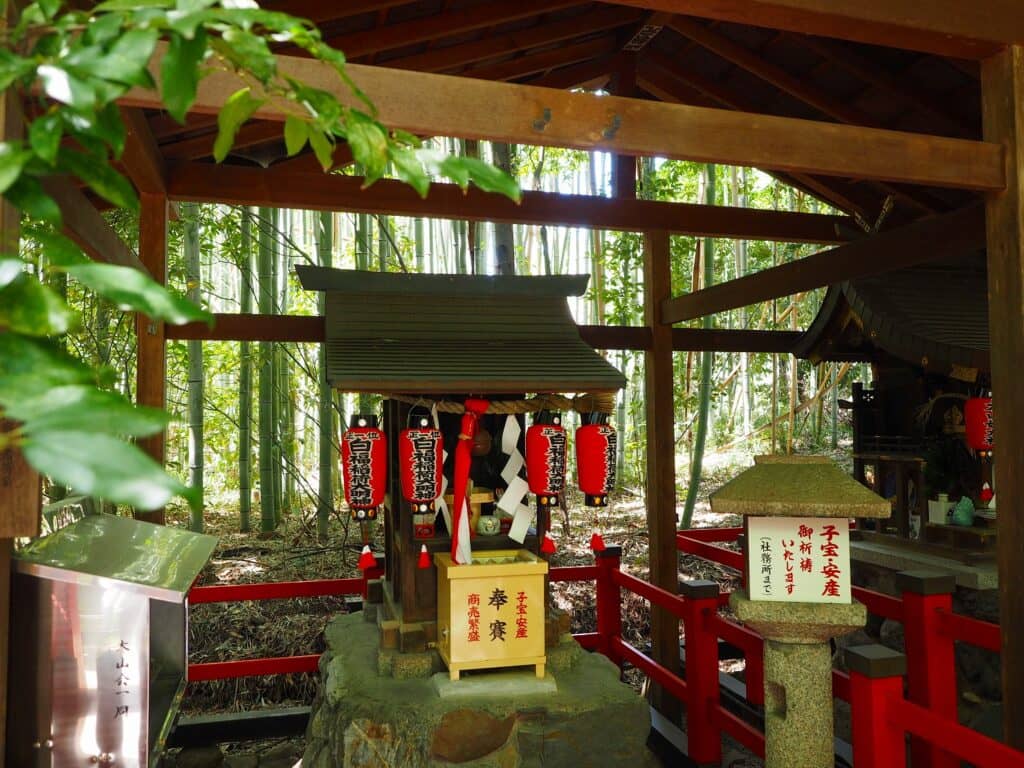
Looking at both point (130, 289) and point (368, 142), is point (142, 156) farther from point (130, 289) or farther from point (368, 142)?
point (130, 289)

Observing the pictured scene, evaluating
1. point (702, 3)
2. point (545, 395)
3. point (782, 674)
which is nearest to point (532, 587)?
point (545, 395)

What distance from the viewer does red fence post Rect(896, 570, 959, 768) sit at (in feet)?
11.9

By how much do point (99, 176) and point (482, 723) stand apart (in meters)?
3.38

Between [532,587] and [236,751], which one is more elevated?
[532,587]

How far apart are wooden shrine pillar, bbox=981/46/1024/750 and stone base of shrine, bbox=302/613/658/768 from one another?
5.86 feet

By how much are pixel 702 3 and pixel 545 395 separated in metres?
2.40

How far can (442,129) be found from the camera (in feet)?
6.93

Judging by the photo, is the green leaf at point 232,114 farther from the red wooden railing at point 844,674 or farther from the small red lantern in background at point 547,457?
the small red lantern in background at point 547,457

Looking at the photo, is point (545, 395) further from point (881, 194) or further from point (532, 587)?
point (881, 194)

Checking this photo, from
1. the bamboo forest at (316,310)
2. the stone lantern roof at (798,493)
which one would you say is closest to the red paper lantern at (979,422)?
the bamboo forest at (316,310)

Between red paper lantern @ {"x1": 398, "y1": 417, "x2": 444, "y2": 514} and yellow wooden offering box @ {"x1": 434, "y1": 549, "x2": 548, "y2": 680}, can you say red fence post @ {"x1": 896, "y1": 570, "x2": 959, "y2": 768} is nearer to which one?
yellow wooden offering box @ {"x1": 434, "y1": 549, "x2": 548, "y2": 680}

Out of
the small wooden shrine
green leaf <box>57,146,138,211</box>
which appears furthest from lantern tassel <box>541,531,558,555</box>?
green leaf <box>57,146,138,211</box>

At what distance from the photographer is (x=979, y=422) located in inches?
207

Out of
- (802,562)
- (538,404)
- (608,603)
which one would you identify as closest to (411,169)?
(802,562)
